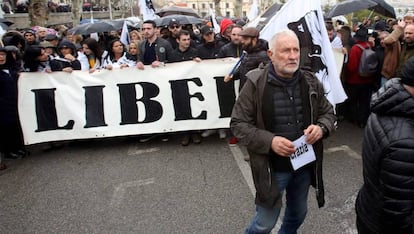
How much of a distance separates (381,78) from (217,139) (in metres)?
2.71

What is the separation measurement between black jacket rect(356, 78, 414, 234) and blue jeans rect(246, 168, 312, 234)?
652 millimetres

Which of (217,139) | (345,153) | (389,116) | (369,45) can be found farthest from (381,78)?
(389,116)

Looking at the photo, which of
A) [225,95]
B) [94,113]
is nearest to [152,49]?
[94,113]

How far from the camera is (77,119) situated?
5.58 meters

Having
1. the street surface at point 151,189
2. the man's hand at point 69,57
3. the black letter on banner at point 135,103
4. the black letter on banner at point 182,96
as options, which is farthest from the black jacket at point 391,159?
the man's hand at point 69,57

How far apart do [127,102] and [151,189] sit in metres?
1.86

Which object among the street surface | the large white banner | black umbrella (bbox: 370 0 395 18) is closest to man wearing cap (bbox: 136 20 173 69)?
the large white banner

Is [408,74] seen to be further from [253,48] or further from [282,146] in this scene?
[253,48]

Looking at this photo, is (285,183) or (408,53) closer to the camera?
(285,183)

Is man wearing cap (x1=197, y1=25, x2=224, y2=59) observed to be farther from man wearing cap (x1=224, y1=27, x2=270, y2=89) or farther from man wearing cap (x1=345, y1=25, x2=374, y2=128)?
man wearing cap (x1=345, y1=25, x2=374, y2=128)

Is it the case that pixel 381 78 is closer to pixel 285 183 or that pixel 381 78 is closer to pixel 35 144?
pixel 285 183

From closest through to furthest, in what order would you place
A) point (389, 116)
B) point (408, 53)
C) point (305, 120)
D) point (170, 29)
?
point (389, 116) < point (305, 120) < point (408, 53) < point (170, 29)

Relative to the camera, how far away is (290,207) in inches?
103

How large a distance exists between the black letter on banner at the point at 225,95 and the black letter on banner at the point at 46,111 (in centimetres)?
227
